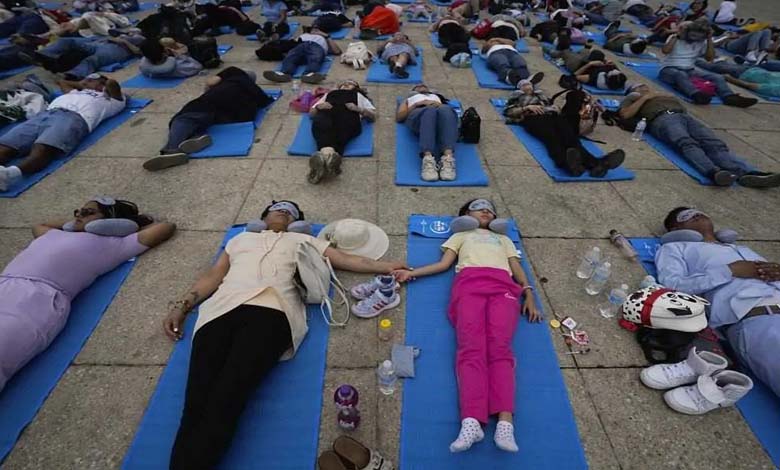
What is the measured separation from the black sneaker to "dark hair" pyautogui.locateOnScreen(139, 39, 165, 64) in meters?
11.1

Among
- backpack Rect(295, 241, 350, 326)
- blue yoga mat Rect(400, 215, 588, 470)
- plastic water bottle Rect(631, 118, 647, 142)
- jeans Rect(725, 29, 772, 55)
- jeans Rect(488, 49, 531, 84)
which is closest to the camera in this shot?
blue yoga mat Rect(400, 215, 588, 470)

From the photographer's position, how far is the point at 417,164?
5.95 meters

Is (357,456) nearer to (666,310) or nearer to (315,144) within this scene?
(666,310)

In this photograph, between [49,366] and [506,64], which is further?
[506,64]

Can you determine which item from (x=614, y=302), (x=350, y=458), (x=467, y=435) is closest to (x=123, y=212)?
(x=350, y=458)

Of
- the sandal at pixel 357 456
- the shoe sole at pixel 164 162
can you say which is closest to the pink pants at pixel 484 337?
the sandal at pixel 357 456

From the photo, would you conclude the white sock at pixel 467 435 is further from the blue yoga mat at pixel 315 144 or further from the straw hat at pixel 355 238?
the blue yoga mat at pixel 315 144

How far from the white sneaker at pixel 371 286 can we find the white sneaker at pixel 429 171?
7.16 ft

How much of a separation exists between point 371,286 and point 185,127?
175 inches

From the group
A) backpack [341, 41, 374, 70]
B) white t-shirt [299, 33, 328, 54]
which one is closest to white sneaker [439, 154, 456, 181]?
backpack [341, 41, 374, 70]

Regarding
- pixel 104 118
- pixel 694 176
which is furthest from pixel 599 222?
pixel 104 118

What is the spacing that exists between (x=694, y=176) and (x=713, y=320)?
3451 millimetres

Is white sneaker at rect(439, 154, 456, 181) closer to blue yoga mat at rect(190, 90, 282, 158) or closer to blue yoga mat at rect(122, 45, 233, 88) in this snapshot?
blue yoga mat at rect(190, 90, 282, 158)

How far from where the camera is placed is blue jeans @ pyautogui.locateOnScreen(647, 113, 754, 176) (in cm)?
585
